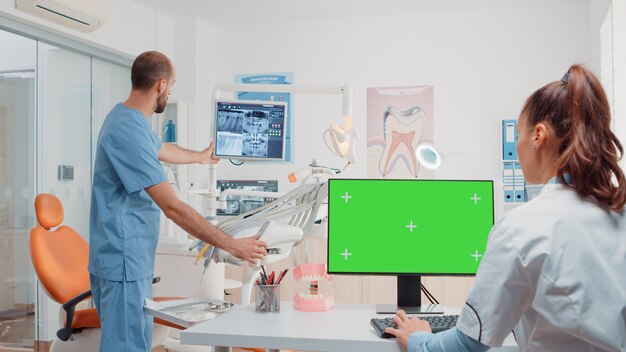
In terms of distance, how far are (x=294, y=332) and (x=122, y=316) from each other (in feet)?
2.41

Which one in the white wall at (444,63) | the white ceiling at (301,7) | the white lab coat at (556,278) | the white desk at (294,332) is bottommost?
the white desk at (294,332)

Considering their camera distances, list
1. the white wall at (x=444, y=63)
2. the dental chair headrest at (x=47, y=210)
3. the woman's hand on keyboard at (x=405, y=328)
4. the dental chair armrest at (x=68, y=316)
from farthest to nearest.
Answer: the white wall at (x=444, y=63) < the dental chair headrest at (x=47, y=210) < the dental chair armrest at (x=68, y=316) < the woman's hand on keyboard at (x=405, y=328)

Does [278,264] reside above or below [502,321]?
below

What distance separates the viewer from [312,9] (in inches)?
186

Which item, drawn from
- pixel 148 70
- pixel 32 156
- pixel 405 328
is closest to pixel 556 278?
pixel 405 328

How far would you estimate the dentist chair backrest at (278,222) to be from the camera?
194cm

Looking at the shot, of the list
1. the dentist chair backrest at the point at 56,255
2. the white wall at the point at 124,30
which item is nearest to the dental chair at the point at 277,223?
the dentist chair backrest at the point at 56,255

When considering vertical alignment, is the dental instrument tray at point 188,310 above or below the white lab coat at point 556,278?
below

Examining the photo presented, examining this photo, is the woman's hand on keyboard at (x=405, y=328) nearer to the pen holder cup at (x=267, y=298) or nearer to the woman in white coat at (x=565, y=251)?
the woman in white coat at (x=565, y=251)

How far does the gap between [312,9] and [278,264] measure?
6.56 feet

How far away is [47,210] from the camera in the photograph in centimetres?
257

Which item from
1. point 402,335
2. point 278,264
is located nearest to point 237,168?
point 278,264

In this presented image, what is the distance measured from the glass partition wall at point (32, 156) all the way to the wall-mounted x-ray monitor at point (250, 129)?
2201 millimetres

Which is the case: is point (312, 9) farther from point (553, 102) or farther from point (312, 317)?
point (553, 102)
